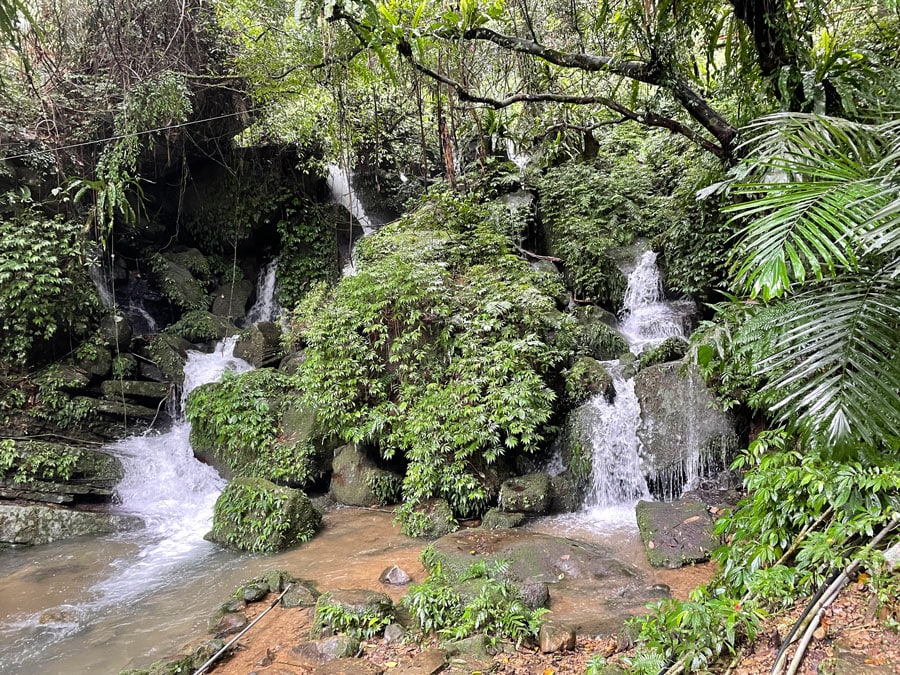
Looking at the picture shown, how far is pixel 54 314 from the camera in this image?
8.80 meters

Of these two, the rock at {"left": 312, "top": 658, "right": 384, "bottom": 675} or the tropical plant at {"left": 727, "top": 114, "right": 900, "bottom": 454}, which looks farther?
the rock at {"left": 312, "top": 658, "right": 384, "bottom": 675}

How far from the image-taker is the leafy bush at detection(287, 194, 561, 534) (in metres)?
6.42

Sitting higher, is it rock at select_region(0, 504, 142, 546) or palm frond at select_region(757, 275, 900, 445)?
palm frond at select_region(757, 275, 900, 445)

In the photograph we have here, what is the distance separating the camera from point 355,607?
3840 millimetres

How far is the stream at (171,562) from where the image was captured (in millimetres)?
4289

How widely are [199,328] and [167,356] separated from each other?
1469 millimetres

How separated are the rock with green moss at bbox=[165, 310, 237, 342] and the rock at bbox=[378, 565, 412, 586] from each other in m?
8.41

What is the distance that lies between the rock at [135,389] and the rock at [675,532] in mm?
8602

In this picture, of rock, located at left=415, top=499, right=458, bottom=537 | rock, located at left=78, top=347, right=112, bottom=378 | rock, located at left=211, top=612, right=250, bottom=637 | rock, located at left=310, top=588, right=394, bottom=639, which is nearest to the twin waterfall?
rock, located at left=415, top=499, right=458, bottom=537

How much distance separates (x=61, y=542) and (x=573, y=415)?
23.5 ft

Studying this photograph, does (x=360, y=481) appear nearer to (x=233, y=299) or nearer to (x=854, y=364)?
(x=854, y=364)

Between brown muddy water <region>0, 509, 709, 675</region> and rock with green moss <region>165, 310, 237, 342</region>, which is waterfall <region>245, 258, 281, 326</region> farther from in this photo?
brown muddy water <region>0, 509, 709, 675</region>

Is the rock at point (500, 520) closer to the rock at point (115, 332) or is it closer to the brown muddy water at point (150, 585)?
the brown muddy water at point (150, 585)

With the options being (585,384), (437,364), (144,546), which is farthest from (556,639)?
(144,546)
